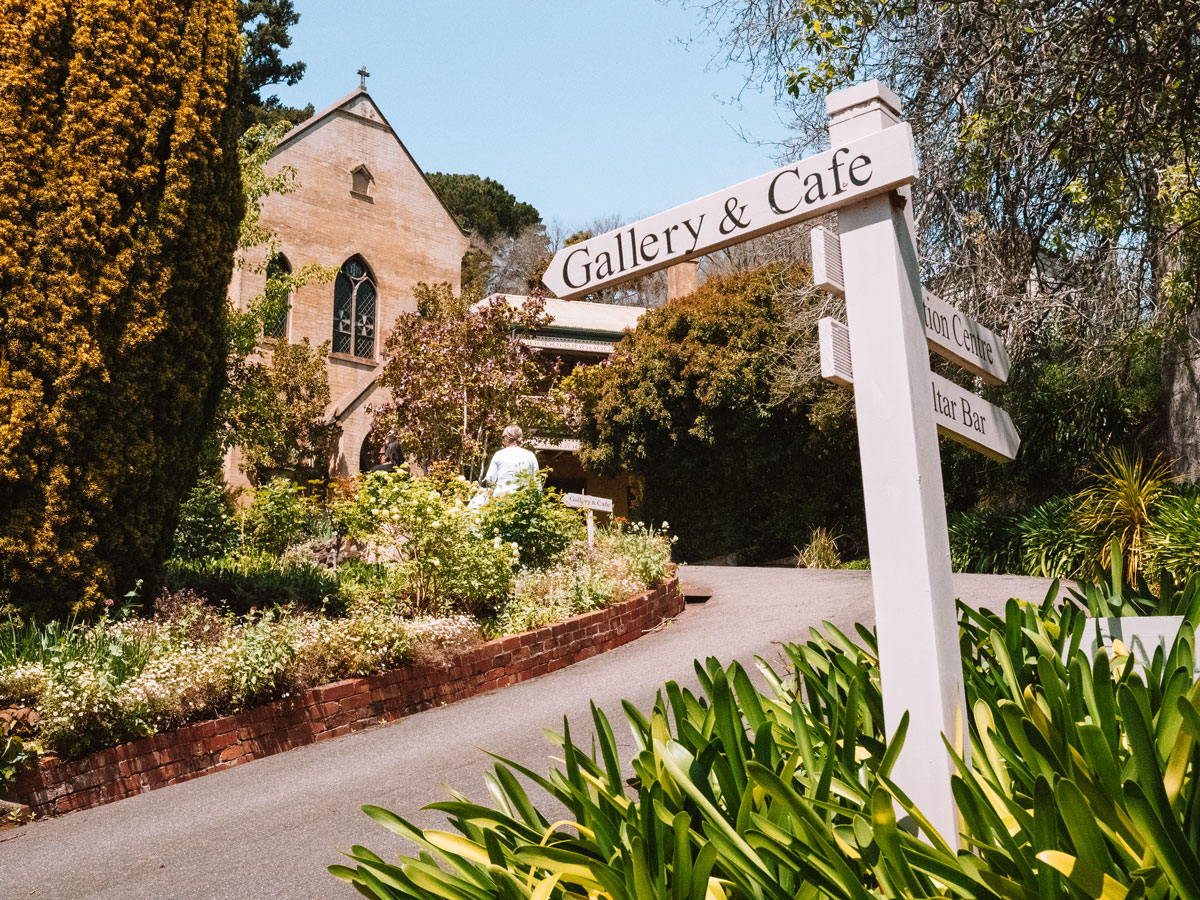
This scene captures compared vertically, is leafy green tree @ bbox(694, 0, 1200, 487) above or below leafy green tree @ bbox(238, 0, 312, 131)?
below

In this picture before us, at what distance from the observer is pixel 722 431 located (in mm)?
20828

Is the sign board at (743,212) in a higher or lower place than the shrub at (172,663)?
higher

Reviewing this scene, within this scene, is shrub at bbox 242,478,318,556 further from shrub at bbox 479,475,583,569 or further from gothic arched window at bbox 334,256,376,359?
gothic arched window at bbox 334,256,376,359

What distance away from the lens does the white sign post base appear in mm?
2771

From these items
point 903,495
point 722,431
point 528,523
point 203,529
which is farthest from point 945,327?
point 722,431

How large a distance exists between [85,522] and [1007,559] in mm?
11609

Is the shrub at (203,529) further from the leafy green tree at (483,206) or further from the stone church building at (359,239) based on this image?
the leafy green tree at (483,206)

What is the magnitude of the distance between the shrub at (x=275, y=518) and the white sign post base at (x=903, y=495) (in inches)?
425

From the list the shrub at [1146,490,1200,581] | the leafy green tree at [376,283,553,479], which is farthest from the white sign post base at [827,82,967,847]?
the leafy green tree at [376,283,553,479]

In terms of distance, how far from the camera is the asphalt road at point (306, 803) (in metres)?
4.21

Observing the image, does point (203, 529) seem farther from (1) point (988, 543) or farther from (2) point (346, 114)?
→ (2) point (346, 114)

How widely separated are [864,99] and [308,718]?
5.36 m

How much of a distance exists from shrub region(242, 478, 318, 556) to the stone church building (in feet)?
37.0

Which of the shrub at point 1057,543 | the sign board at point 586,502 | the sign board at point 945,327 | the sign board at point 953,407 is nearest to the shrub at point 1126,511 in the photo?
the shrub at point 1057,543
